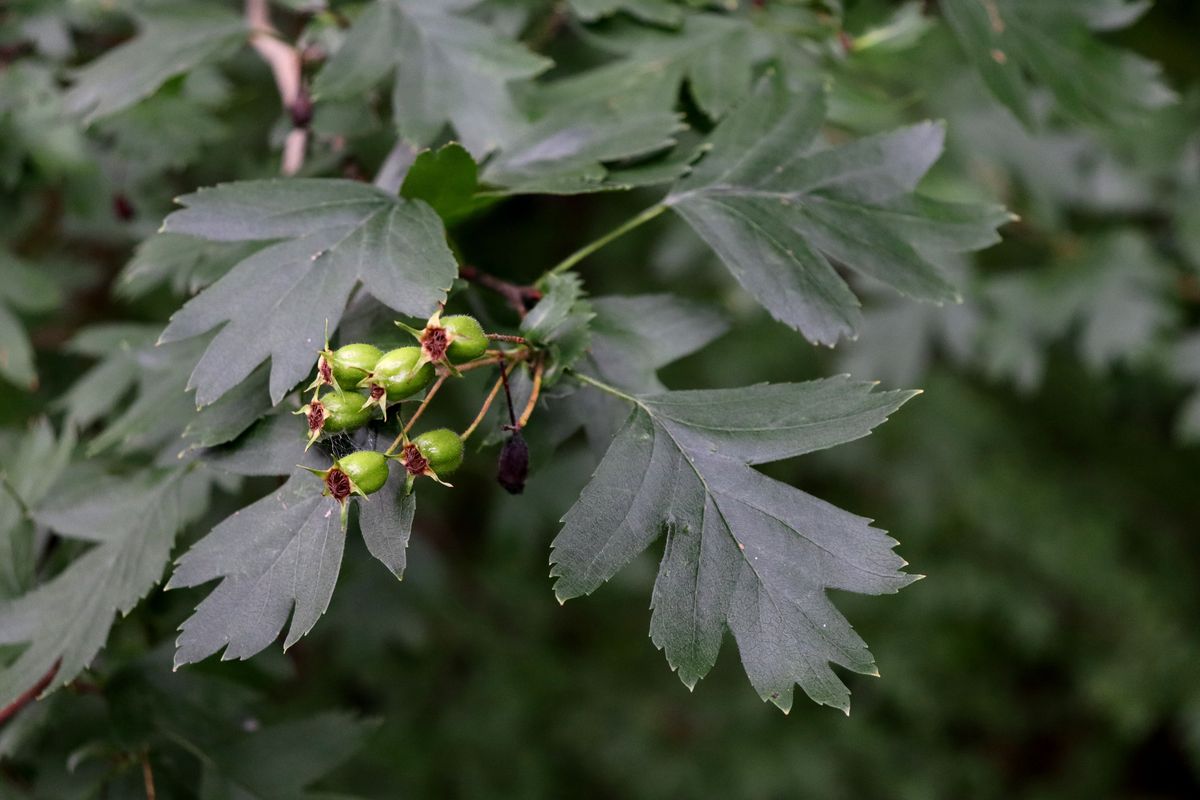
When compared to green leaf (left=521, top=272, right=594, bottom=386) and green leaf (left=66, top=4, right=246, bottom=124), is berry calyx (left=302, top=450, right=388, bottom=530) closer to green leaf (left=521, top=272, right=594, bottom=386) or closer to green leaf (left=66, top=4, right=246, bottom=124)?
green leaf (left=521, top=272, right=594, bottom=386)

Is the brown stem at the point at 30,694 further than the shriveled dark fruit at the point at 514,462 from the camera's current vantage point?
Yes

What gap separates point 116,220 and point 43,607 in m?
0.91

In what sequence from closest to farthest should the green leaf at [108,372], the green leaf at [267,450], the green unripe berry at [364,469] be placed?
the green unripe berry at [364,469] → the green leaf at [267,450] → the green leaf at [108,372]

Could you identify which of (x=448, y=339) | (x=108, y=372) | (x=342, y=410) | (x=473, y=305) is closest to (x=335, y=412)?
(x=342, y=410)

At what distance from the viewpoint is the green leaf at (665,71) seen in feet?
4.38

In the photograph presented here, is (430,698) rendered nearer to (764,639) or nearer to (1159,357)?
(1159,357)

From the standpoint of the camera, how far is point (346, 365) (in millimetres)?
844

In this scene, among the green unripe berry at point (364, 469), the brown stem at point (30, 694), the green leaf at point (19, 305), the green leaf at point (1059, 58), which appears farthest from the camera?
the green leaf at point (19, 305)

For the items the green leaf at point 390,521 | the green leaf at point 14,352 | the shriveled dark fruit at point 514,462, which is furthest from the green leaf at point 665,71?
the green leaf at point 14,352

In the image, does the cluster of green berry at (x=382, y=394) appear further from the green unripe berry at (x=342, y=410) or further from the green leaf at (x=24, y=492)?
the green leaf at (x=24, y=492)

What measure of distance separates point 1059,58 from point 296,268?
1102mm

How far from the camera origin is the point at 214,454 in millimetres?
975

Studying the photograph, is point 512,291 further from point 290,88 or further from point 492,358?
point 290,88

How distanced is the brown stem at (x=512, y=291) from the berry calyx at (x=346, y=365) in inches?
9.0
